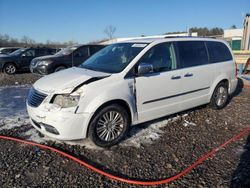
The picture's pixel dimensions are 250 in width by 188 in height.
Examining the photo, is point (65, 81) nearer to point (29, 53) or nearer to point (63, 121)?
point (63, 121)

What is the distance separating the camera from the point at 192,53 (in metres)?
4.85

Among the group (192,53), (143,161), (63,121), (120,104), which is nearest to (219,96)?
(192,53)

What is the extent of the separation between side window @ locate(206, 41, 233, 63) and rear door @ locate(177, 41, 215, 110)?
6.7 inches

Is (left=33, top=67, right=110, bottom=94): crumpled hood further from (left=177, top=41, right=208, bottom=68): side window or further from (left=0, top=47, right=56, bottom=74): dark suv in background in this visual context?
(left=0, top=47, right=56, bottom=74): dark suv in background

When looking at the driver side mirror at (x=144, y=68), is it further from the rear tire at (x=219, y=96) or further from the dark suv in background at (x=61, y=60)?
the dark suv in background at (x=61, y=60)

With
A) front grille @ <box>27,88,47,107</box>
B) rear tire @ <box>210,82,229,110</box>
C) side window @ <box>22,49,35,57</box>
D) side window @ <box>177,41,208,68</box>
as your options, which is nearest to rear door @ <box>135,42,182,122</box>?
side window @ <box>177,41,208,68</box>

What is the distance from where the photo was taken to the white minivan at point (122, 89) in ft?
11.2

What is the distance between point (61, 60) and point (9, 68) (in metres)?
4.38

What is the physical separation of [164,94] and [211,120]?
157 centimetres

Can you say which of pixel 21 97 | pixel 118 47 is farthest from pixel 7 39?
pixel 118 47

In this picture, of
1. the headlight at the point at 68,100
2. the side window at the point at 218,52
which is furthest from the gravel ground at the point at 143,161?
the side window at the point at 218,52

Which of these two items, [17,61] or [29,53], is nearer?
[17,61]

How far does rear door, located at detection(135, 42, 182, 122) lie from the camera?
13.1ft

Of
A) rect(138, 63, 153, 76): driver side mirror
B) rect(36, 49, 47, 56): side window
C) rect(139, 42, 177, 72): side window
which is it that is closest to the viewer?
rect(138, 63, 153, 76): driver side mirror
